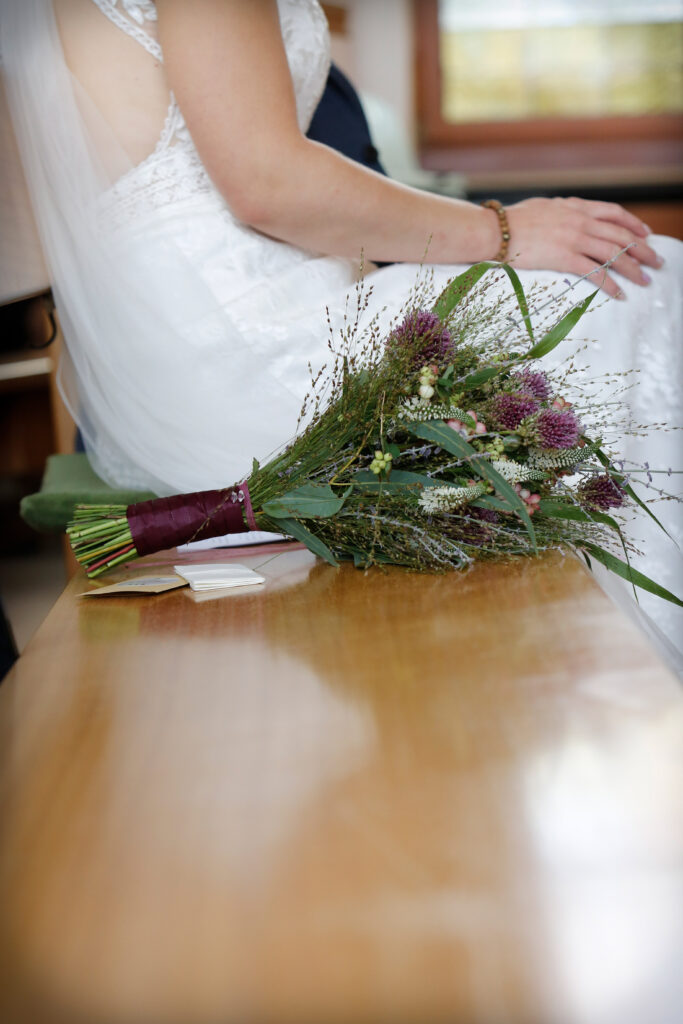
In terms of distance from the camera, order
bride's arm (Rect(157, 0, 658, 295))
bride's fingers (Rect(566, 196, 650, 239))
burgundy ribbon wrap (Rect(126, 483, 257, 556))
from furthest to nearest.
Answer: bride's fingers (Rect(566, 196, 650, 239)) → bride's arm (Rect(157, 0, 658, 295)) → burgundy ribbon wrap (Rect(126, 483, 257, 556))

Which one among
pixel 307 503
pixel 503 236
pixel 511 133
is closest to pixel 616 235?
pixel 503 236

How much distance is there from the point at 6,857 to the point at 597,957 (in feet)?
0.81

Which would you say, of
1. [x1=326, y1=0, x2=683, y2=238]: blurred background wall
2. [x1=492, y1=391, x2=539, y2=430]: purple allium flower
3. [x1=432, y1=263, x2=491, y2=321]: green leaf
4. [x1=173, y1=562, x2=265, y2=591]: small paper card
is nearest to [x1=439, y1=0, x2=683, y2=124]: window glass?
[x1=326, y1=0, x2=683, y2=238]: blurred background wall

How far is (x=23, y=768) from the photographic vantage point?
50 cm

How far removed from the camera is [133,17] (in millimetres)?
1206

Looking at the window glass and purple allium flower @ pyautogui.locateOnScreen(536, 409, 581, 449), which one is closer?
purple allium flower @ pyautogui.locateOnScreen(536, 409, 581, 449)

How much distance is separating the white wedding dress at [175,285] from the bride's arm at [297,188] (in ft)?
0.16

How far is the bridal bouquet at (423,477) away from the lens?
35.1 inches

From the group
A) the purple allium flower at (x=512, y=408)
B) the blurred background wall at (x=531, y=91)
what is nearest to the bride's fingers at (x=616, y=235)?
the purple allium flower at (x=512, y=408)

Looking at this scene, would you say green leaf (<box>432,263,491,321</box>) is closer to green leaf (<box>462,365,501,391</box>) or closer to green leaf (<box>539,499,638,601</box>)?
green leaf (<box>462,365,501,391</box>)

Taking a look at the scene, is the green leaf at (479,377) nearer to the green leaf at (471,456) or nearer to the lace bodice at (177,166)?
the green leaf at (471,456)

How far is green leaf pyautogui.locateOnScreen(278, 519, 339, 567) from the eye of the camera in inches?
35.6

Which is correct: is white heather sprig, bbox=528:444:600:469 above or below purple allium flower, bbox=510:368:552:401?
below

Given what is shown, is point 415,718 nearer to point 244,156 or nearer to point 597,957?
point 597,957
